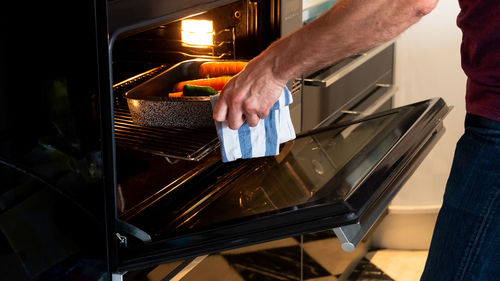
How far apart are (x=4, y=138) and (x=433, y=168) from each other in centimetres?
173

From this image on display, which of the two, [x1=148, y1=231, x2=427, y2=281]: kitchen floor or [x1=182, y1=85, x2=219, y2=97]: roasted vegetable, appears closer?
[x1=182, y1=85, x2=219, y2=97]: roasted vegetable

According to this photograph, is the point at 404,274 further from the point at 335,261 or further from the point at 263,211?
the point at 263,211

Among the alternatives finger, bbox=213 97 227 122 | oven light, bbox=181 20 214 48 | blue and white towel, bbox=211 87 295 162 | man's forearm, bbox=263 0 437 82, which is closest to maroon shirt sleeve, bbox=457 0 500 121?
man's forearm, bbox=263 0 437 82

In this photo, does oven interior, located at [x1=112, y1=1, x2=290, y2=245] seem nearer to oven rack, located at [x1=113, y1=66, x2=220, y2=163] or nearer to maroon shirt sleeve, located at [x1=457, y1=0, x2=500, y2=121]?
oven rack, located at [x1=113, y1=66, x2=220, y2=163]

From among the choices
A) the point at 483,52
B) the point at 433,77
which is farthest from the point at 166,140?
the point at 433,77

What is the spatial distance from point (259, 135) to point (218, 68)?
0.31 m

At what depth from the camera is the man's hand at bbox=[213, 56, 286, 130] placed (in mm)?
1008

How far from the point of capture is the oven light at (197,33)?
55.7 inches

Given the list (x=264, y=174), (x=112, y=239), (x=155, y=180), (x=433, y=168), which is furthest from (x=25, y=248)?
(x=433, y=168)

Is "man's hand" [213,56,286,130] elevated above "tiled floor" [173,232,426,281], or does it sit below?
above

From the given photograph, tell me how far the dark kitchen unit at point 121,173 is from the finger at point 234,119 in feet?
0.36

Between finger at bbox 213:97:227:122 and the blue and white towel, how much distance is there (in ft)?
0.08

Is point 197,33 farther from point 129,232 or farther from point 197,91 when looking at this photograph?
point 129,232

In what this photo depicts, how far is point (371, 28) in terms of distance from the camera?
97 cm
